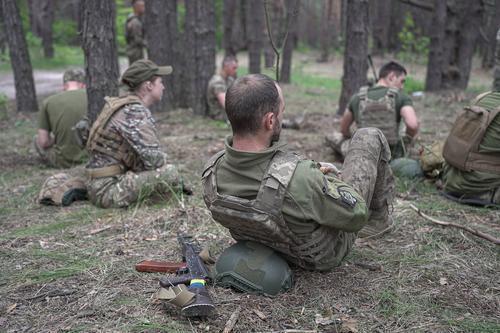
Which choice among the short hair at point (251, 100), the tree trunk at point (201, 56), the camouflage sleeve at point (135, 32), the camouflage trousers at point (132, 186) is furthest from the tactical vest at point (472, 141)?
the camouflage sleeve at point (135, 32)

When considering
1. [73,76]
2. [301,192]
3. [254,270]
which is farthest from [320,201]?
[73,76]

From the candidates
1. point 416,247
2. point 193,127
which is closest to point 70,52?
point 193,127

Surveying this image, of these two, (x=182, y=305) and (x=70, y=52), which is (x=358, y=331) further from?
(x=70, y=52)

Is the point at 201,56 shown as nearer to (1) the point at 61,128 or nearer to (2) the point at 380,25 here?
(1) the point at 61,128

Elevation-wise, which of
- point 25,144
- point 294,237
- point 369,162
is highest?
point 369,162

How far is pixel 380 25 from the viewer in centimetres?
2708

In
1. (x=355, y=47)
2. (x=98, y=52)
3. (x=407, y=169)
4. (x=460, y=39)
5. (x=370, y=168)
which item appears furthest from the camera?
(x=460, y=39)

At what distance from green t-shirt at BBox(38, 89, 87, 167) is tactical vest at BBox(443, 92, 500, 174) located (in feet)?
15.0

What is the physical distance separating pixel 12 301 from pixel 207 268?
4.14ft

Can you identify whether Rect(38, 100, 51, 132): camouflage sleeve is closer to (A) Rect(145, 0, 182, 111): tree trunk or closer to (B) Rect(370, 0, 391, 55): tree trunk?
(A) Rect(145, 0, 182, 111): tree trunk

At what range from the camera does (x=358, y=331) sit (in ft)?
8.73

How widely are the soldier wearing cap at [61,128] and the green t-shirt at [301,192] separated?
401 centimetres

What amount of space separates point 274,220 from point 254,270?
0.43 m

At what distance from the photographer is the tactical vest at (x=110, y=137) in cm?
468
